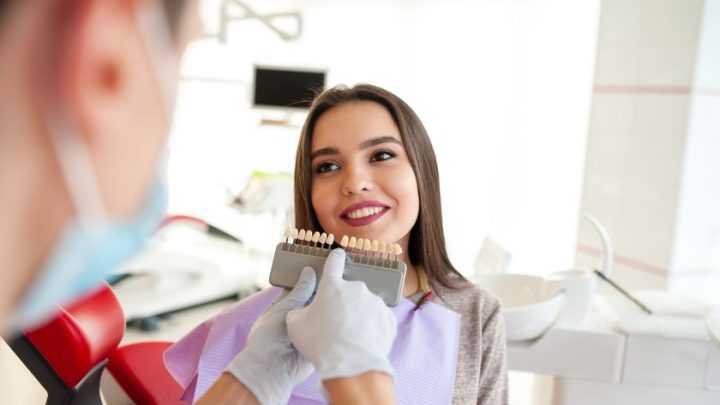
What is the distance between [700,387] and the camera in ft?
4.99

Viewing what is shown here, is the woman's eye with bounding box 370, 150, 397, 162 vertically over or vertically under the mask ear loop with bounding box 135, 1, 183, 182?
under

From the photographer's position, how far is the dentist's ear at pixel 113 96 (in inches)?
8.7

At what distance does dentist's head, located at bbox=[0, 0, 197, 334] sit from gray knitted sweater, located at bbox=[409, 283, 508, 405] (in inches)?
34.4

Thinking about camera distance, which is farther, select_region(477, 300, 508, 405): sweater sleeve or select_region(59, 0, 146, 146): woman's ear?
A: select_region(477, 300, 508, 405): sweater sleeve

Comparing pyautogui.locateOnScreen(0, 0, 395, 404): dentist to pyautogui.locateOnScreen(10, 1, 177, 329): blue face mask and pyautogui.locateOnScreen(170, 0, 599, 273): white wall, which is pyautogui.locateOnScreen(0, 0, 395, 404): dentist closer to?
pyautogui.locateOnScreen(10, 1, 177, 329): blue face mask

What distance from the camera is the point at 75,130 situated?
23cm

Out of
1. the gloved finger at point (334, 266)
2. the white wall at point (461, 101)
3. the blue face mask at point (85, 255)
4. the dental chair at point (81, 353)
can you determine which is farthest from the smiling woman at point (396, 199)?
the white wall at point (461, 101)

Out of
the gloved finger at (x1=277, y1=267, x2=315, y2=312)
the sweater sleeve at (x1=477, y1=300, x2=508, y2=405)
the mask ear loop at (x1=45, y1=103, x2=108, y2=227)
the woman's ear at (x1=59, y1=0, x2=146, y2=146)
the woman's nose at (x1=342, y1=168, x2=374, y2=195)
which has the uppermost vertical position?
the woman's ear at (x1=59, y1=0, x2=146, y2=146)

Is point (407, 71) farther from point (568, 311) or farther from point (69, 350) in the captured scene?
point (69, 350)

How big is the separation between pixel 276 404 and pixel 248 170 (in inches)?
152

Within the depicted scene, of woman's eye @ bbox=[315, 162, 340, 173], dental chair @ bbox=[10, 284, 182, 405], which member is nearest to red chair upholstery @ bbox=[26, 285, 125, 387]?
dental chair @ bbox=[10, 284, 182, 405]

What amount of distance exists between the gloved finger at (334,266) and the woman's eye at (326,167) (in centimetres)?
26

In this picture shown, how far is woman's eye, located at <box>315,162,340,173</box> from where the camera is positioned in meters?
1.10

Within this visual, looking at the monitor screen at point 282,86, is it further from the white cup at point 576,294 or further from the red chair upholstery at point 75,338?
the red chair upholstery at point 75,338
